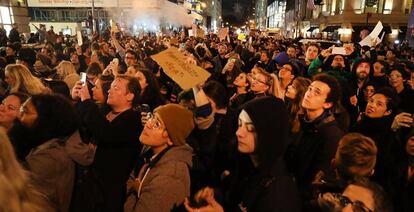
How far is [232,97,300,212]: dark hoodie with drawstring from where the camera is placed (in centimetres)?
220

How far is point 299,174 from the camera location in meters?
3.46

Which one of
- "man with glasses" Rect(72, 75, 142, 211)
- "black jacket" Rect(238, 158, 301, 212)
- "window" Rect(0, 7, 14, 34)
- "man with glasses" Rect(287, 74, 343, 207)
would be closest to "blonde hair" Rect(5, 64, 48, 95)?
"man with glasses" Rect(72, 75, 142, 211)

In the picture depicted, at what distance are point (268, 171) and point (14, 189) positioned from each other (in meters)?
1.46

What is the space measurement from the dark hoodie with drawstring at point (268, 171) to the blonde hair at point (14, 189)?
1.23 metres

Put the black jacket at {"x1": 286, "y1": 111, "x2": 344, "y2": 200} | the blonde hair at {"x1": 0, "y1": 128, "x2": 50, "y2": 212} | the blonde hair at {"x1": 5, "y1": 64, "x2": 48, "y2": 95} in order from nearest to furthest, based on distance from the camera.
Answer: the blonde hair at {"x1": 0, "y1": 128, "x2": 50, "y2": 212} → the black jacket at {"x1": 286, "y1": 111, "x2": 344, "y2": 200} → the blonde hair at {"x1": 5, "y1": 64, "x2": 48, "y2": 95}

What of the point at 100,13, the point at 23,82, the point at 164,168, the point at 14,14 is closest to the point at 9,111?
the point at 23,82

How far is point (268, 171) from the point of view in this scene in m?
2.30

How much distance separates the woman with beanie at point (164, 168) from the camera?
2545 mm

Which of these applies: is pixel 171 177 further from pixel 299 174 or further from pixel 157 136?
pixel 299 174

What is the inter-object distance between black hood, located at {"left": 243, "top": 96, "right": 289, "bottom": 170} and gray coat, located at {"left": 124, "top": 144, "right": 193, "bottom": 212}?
2.03ft

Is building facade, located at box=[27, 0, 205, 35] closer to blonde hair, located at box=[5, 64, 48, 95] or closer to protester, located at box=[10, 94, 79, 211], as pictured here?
blonde hair, located at box=[5, 64, 48, 95]

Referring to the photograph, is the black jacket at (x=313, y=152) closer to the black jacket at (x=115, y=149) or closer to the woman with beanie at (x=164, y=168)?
the woman with beanie at (x=164, y=168)

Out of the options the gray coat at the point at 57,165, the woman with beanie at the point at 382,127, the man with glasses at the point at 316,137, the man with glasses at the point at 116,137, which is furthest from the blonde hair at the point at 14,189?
the woman with beanie at the point at 382,127

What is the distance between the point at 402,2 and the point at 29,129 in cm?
5166
